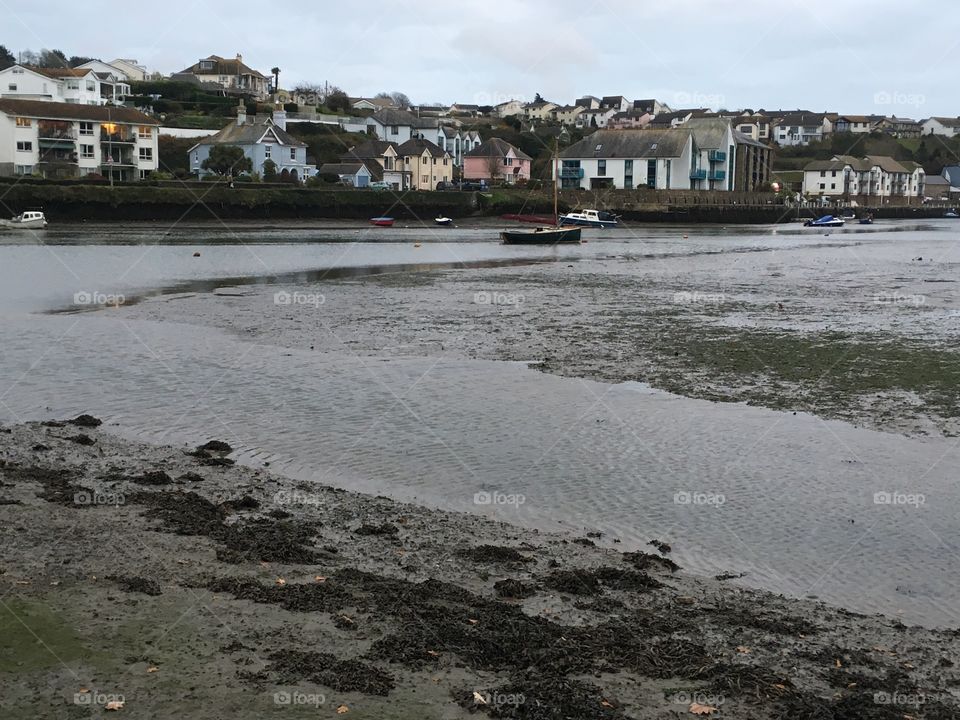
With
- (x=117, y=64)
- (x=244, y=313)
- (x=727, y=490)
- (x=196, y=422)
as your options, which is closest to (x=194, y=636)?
(x=727, y=490)

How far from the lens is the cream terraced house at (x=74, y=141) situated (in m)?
77.2

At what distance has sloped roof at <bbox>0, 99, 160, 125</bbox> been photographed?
77500mm

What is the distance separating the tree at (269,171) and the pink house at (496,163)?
109 ft

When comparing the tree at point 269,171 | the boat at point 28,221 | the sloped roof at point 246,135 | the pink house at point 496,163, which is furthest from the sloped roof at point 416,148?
the boat at point 28,221

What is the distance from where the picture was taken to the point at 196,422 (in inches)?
537

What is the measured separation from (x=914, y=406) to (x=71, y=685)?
40.4 feet

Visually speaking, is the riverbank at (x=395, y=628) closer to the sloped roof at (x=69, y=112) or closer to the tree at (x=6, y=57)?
the sloped roof at (x=69, y=112)

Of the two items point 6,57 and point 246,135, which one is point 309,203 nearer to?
point 246,135

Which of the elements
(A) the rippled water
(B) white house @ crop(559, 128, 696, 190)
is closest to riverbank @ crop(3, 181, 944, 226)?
(B) white house @ crop(559, 128, 696, 190)

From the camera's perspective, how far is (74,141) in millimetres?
79812

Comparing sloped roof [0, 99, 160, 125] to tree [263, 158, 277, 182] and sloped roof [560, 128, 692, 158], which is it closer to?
tree [263, 158, 277, 182]

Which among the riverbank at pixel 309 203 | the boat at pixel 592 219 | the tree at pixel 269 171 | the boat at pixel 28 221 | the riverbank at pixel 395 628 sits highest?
the tree at pixel 269 171

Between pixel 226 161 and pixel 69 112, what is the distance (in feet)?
41.8

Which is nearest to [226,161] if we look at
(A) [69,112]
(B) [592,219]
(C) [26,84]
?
(A) [69,112]
